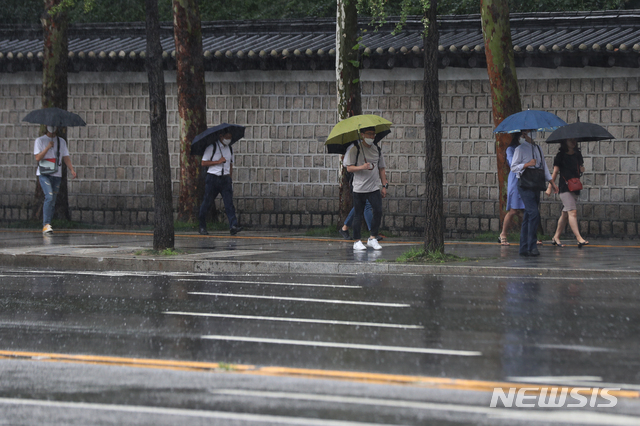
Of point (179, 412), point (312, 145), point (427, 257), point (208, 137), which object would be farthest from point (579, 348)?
point (312, 145)

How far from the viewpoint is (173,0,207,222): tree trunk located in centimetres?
1900

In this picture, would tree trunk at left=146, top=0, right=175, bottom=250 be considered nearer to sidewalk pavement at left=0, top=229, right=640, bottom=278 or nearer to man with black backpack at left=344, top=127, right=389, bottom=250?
sidewalk pavement at left=0, top=229, right=640, bottom=278

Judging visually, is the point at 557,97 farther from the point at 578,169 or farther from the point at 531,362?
the point at 531,362

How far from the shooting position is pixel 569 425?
4879 millimetres

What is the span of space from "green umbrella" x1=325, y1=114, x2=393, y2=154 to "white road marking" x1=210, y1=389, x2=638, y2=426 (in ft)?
27.7

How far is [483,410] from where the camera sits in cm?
520

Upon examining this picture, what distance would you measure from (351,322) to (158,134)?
6.52 meters

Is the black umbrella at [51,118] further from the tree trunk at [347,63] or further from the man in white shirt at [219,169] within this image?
the tree trunk at [347,63]

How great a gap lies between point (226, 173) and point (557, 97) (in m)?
7.03

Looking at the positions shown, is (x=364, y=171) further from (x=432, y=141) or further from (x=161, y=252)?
(x=161, y=252)

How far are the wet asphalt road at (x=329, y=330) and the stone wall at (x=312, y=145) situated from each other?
8.05m

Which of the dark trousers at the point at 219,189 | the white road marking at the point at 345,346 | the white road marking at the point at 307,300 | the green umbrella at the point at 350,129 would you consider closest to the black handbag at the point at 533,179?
the green umbrella at the point at 350,129

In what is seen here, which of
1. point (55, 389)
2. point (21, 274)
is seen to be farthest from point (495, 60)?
point (55, 389)

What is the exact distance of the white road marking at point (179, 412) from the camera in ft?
16.5
